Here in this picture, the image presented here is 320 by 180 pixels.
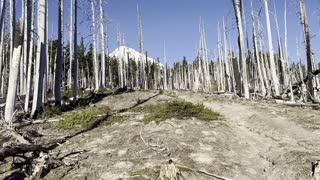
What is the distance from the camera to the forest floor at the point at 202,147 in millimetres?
6891

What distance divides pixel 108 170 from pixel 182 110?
5151 mm

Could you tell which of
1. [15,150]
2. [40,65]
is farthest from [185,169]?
[40,65]

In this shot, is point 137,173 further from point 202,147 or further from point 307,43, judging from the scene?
point 307,43

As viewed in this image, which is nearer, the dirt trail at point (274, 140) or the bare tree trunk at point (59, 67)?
the dirt trail at point (274, 140)

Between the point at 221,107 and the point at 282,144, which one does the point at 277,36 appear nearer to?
the point at 221,107

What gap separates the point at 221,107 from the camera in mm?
13836

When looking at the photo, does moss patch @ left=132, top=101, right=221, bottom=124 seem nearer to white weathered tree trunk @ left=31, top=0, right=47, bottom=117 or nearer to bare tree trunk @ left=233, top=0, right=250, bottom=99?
white weathered tree trunk @ left=31, top=0, right=47, bottom=117

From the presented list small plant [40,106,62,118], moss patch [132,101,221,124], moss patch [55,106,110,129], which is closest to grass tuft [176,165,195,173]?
moss patch [132,101,221,124]

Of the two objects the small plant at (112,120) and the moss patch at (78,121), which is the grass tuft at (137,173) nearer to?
the small plant at (112,120)

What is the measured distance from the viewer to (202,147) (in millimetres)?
8211

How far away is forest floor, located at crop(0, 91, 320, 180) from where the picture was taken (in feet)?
22.6

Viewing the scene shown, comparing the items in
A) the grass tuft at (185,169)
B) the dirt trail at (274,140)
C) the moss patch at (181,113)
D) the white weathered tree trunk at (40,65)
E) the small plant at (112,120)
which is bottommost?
the grass tuft at (185,169)

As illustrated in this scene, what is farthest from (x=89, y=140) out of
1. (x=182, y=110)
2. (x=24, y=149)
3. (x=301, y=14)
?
(x=301, y=14)

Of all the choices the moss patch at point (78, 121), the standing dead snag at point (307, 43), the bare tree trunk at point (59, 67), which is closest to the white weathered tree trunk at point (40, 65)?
the bare tree trunk at point (59, 67)
